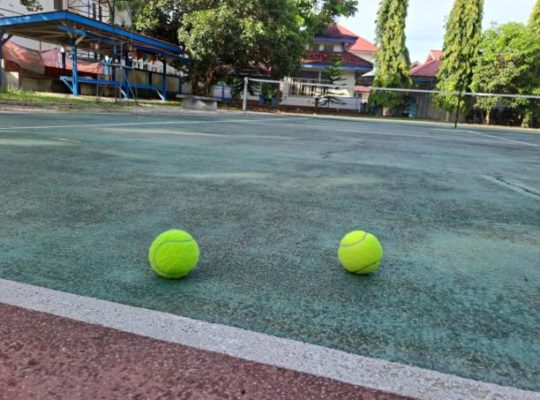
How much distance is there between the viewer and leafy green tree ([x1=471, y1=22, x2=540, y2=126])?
85.4 feet

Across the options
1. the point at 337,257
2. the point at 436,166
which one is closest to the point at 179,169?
the point at 337,257

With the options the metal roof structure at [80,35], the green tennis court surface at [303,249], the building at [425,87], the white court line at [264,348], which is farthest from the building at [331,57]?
the white court line at [264,348]

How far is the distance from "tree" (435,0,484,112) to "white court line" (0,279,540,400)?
30630mm

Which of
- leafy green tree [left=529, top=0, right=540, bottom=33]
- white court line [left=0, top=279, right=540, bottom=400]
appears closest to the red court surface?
white court line [left=0, top=279, right=540, bottom=400]

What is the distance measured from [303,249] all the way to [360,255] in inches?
15.3

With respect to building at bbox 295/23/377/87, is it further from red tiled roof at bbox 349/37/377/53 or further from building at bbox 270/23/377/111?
red tiled roof at bbox 349/37/377/53

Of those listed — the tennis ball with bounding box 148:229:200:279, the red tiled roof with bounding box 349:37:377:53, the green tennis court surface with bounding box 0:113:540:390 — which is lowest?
the green tennis court surface with bounding box 0:113:540:390

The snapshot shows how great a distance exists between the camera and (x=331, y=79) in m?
32.3

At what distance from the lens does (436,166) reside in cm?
558

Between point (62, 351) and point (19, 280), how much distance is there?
1.83ft

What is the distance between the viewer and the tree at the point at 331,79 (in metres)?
31.9

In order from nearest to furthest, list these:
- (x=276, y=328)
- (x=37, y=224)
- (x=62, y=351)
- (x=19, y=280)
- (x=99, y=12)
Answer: (x=62, y=351)
(x=276, y=328)
(x=19, y=280)
(x=37, y=224)
(x=99, y=12)

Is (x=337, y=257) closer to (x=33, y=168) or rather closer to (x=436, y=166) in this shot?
(x=33, y=168)

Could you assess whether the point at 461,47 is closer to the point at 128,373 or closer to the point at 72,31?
the point at 72,31
